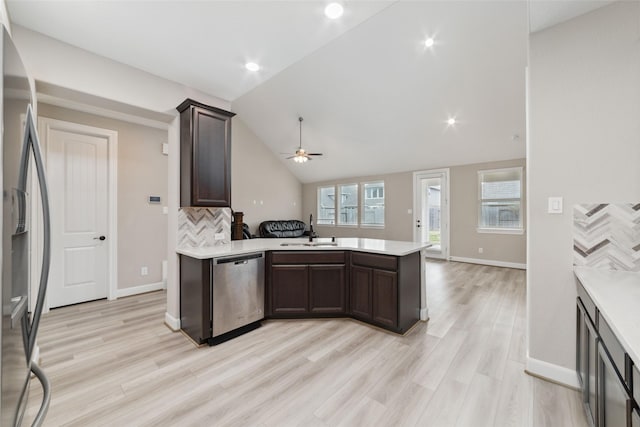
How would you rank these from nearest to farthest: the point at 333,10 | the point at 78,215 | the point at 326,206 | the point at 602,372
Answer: the point at 602,372
the point at 333,10
the point at 78,215
the point at 326,206

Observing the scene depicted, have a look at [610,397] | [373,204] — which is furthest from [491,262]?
[610,397]

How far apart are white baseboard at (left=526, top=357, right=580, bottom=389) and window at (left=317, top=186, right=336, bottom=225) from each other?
22.7 ft

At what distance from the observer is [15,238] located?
90cm

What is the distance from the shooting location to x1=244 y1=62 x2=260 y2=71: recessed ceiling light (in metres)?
2.64

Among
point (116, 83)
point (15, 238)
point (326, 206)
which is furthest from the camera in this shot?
point (326, 206)

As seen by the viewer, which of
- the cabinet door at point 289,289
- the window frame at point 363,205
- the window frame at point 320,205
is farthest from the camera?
the window frame at point 320,205

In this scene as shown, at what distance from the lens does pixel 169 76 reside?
2.81 metres

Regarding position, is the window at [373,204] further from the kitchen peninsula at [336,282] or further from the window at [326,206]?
the kitchen peninsula at [336,282]

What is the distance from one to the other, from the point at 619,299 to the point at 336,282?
7.21 ft

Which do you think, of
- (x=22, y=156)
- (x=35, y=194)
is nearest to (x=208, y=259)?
(x=22, y=156)

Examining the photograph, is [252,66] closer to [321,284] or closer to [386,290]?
[321,284]

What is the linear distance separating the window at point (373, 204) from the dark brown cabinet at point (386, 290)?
4.87 m

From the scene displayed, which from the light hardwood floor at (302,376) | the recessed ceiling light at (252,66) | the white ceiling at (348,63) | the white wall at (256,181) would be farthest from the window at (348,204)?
the recessed ceiling light at (252,66)

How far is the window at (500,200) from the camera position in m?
5.75
